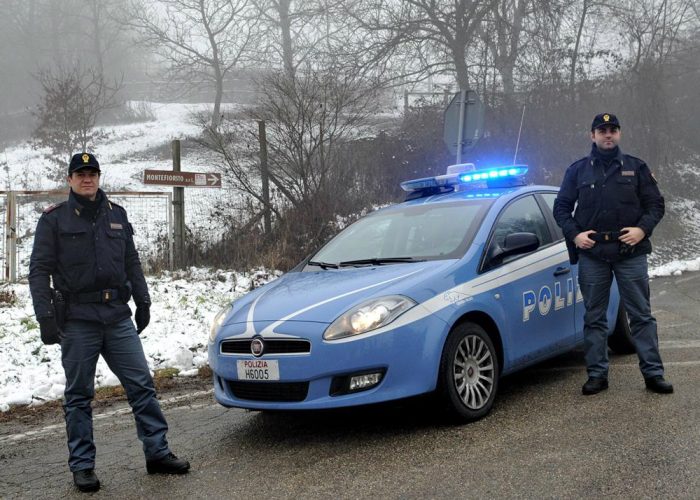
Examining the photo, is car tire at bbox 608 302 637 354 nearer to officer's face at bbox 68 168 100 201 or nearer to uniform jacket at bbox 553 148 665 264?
uniform jacket at bbox 553 148 665 264

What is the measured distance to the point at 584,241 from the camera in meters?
4.93

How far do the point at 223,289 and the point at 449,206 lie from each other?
18.3 feet

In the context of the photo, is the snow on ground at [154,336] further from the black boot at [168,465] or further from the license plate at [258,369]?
the license plate at [258,369]

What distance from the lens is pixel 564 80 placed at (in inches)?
808

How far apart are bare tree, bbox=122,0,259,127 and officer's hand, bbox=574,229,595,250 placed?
91.8 ft

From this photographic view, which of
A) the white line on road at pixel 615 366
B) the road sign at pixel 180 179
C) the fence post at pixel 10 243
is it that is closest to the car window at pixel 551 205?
the white line on road at pixel 615 366

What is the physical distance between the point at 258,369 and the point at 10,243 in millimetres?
7803

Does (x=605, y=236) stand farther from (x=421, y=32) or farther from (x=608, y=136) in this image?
(x=421, y=32)

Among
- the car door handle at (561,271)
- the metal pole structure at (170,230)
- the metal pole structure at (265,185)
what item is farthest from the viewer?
the metal pole structure at (265,185)

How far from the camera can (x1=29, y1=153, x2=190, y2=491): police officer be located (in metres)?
3.78

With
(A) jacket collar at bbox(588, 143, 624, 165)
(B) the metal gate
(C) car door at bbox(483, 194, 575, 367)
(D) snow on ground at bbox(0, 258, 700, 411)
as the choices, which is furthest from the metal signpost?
(A) jacket collar at bbox(588, 143, 624, 165)

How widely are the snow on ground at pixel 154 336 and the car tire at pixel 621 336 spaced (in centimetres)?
390

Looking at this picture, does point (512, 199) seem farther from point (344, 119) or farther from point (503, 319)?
point (344, 119)

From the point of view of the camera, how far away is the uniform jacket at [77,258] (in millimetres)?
3779
